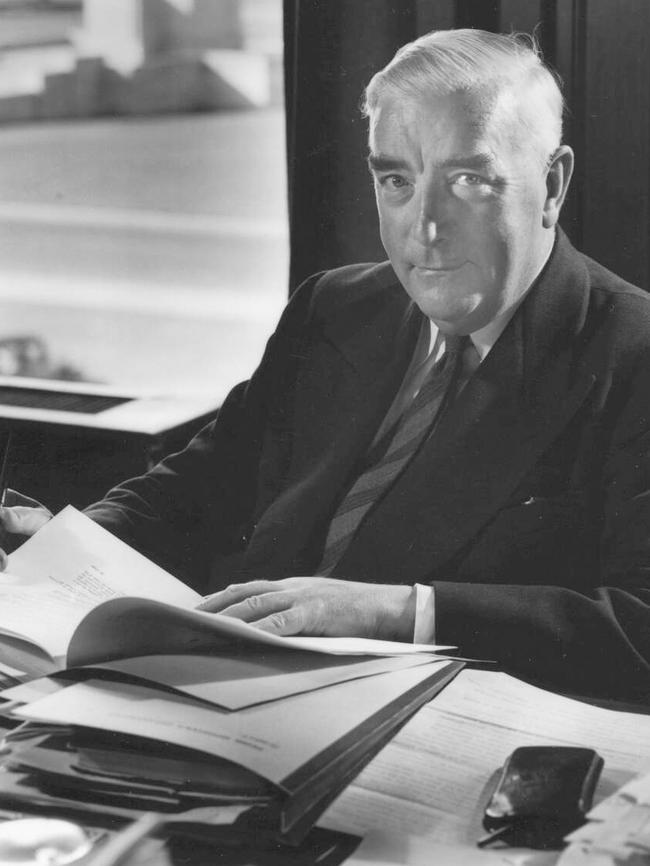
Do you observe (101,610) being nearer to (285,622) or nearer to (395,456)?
(285,622)

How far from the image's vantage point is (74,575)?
1242mm

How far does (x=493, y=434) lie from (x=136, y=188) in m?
1.06

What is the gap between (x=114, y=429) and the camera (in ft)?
6.56

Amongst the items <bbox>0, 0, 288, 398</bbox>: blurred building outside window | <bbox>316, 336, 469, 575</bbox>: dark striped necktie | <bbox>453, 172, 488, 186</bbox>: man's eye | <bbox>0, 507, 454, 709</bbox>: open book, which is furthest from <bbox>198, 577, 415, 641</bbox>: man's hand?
<bbox>0, 0, 288, 398</bbox>: blurred building outside window

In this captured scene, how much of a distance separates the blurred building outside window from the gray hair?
2.11 feet

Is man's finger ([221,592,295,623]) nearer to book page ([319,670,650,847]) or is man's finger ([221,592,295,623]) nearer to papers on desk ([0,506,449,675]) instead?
papers on desk ([0,506,449,675])

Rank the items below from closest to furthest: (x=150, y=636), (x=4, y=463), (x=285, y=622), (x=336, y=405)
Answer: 1. (x=150, y=636)
2. (x=285, y=622)
3. (x=4, y=463)
4. (x=336, y=405)

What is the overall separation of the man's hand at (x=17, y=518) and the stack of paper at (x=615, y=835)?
97cm

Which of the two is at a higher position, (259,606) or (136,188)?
(136,188)

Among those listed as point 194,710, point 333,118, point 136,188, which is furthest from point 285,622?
point 136,188

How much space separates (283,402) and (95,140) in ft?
2.77

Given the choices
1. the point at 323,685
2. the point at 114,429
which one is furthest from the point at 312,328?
the point at 323,685

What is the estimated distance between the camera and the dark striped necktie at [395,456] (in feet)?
4.98

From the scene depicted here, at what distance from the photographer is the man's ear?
4.77 ft
